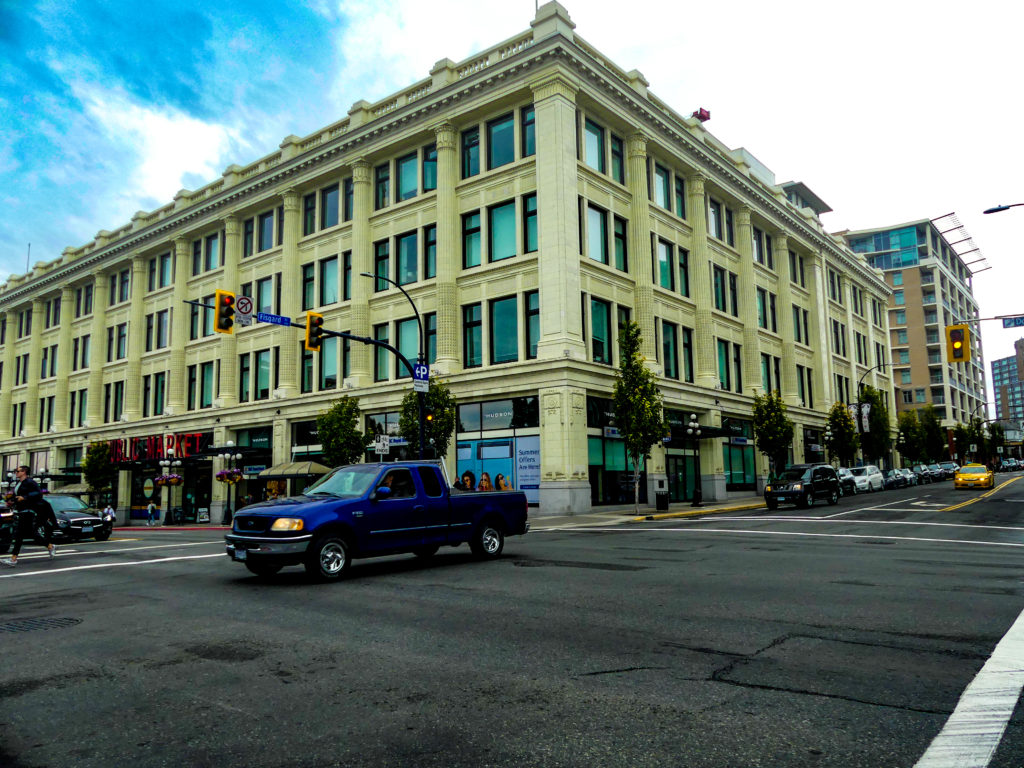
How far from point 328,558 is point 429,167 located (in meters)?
29.5

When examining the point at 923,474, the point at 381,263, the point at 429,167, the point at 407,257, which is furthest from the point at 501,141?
the point at 923,474

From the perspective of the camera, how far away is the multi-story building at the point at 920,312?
102 m

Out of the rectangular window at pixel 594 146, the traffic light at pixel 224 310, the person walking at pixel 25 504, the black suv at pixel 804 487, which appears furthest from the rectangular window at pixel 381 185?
the person walking at pixel 25 504

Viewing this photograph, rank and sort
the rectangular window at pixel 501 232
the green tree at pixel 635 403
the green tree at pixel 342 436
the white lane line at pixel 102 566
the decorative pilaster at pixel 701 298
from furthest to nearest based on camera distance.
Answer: the decorative pilaster at pixel 701 298, the rectangular window at pixel 501 232, the green tree at pixel 342 436, the green tree at pixel 635 403, the white lane line at pixel 102 566

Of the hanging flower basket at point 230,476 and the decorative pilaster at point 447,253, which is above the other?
the decorative pilaster at point 447,253

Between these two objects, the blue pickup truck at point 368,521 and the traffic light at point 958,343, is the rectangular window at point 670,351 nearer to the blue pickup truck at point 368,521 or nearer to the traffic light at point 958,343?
the traffic light at point 958,343

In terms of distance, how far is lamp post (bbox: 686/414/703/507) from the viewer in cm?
3436

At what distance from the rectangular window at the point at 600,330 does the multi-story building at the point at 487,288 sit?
5.7 inches

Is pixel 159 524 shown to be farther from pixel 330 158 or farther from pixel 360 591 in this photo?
pixel 360 591

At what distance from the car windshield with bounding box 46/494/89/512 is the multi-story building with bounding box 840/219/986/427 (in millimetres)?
99395

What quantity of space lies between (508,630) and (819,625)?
9.82 ft

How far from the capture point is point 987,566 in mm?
11352

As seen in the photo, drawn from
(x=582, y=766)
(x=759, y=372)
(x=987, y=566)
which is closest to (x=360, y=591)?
(x=582, y=766)

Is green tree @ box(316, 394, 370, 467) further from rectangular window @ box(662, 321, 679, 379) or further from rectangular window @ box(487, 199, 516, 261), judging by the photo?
rectangular window @ box(662, 321, 679, 379)
